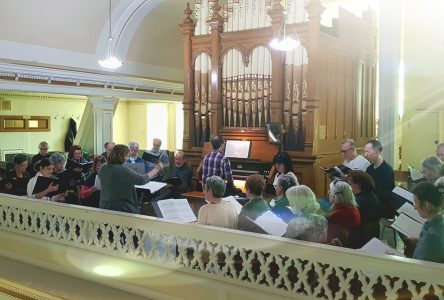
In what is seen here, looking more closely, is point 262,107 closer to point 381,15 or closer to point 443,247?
point 381,15

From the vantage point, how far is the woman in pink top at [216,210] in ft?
12.3

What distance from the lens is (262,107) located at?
7789 mm

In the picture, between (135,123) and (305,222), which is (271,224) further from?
(135,123)

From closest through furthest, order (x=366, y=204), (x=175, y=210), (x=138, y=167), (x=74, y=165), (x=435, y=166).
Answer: (x=366, y=204), (x=175, y=210), (x=435, y=166), (x=74, y=165), (x=138, y=167)

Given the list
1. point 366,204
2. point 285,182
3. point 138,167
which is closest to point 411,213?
point 366,204

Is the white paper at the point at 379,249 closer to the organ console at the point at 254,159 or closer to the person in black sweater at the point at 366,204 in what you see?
the person in black sweater at the point at 366,204

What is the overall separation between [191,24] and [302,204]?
5.88 meters

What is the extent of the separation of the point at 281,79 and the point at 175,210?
3.95m

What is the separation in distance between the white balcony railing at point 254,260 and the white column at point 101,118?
6.58 m

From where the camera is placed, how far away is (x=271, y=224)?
3.51m

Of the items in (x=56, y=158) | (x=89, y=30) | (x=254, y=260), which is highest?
(x=89, y=30)

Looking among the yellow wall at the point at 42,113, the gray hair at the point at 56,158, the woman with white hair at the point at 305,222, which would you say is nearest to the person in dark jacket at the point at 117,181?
the gray hair at the point at 56,158

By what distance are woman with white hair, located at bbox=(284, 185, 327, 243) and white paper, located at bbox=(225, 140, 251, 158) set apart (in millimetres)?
4295

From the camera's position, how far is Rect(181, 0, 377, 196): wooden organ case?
7.29 m
